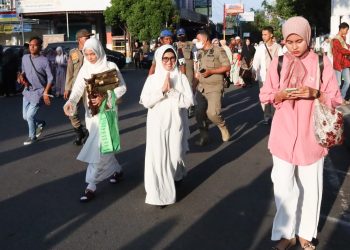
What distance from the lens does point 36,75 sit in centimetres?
847

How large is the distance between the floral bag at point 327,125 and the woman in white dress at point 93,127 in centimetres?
261

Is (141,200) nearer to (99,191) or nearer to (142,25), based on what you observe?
(99,191)

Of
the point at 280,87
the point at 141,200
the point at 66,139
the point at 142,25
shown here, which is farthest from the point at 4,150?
the point at 142,25

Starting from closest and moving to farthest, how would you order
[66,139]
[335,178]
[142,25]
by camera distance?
[335,178], [66,139], [142,25]

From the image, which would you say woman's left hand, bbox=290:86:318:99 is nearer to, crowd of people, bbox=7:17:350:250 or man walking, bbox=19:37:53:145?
crowd of people, bbox=7:17:350:250

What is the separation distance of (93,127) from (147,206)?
110 cm

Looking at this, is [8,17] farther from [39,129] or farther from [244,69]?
[39,129]

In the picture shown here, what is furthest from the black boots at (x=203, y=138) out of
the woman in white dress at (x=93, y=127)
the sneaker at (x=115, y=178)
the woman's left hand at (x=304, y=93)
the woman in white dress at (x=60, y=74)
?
the woman in white dress at (x=60, y=74)

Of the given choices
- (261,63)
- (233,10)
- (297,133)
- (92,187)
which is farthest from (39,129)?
(233,10)

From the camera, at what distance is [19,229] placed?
4648mm

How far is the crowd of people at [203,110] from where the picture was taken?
3715 mm

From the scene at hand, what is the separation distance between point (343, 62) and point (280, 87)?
7.76 metres

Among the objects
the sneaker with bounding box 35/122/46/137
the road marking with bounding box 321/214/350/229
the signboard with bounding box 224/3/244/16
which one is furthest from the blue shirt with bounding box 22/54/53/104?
the signboard with bounding box 224/3/244/16

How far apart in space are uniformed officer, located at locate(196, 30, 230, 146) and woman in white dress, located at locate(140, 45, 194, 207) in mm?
2711
